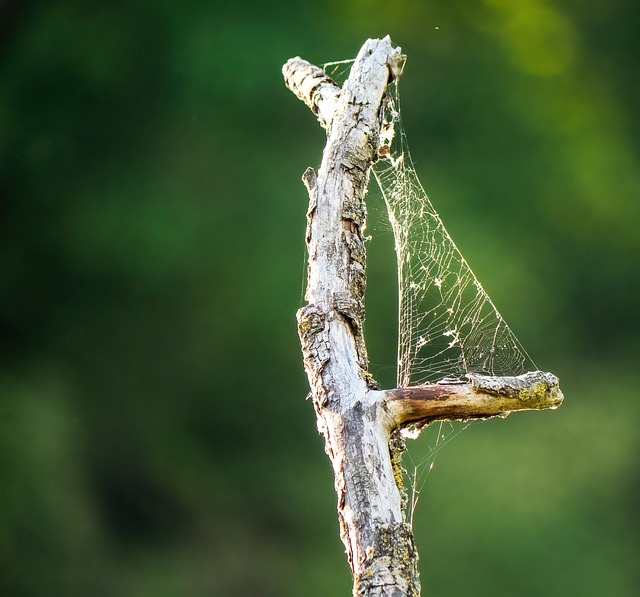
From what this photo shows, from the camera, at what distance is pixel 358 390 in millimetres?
835

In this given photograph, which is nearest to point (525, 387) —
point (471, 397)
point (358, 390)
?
point (471, 397)

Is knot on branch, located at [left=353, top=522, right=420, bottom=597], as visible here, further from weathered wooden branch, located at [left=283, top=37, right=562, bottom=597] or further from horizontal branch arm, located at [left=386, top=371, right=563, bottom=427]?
horizontal branch arm, located at [left=386, top=371, right=563, bottom=427]

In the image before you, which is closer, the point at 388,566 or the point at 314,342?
the point at 388,566

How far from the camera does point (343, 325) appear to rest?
90cm

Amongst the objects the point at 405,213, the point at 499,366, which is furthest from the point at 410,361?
the point at 405,213

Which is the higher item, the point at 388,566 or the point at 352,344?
the point at 352,344

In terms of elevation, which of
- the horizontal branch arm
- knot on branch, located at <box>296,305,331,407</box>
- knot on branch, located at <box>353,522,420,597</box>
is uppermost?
knot on branch, located at <box>296,305,331,407</box>

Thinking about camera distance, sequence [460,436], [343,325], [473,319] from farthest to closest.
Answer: [460,436]
[473,319]
[343,325]

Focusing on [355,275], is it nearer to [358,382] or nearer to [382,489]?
[358,382]

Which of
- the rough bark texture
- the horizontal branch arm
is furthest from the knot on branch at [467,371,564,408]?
the rough bark texture

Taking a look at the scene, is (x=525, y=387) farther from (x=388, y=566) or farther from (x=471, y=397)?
(x=388, y=566)

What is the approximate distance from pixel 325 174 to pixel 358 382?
0.99 feet

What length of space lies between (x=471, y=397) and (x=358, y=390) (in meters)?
0.13

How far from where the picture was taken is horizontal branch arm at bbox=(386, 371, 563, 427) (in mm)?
834
